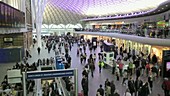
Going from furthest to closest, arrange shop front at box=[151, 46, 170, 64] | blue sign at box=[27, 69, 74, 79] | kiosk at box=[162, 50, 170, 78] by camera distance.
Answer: shop front at box=[151, 46, 170, 64], kiosk at box=[162, 50, 170, 78], blue sign at box=[27, 69, 74, 79]

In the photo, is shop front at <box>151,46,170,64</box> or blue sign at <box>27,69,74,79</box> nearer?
blue sign at <box>27,69,74,79</box>

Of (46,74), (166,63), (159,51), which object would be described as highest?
(46,74)

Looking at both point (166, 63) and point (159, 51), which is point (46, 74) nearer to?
point (166, 63)

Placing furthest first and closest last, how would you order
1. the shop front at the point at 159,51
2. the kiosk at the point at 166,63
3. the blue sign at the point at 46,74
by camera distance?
the shop front at the point at 159,51 < the kiosk at the point at 166,63 < the blue sign at the point at 46,74

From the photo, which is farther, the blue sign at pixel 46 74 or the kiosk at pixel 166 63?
the kiosk at pixel 166 63

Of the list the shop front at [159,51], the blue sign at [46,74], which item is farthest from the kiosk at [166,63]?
the blue sign at [46,74]

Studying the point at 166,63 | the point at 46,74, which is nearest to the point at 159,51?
the point at 166,63

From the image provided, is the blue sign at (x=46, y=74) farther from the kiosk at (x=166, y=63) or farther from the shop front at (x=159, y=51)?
the shop front at (x=159, y=51)

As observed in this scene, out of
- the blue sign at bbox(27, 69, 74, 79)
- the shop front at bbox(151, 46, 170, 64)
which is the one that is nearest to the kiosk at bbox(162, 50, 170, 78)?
the shop front at bbox(151, 46, 170, 64)

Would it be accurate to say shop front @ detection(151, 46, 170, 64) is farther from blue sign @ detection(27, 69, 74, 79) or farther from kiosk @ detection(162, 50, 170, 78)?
blue sign @ detection(27, 69, 74, 79)

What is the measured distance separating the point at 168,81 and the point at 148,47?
49.1 ft

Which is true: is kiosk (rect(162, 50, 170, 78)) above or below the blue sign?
below

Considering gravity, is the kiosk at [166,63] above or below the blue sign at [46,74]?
below

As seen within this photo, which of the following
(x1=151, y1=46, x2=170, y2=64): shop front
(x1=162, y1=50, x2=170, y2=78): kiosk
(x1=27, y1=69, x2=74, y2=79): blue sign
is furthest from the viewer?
(x1=151, y1=46, x2=170, y2=64): shop front
